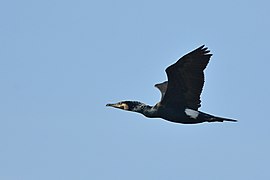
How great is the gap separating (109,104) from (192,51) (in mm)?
4140

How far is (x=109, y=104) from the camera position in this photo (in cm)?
2778

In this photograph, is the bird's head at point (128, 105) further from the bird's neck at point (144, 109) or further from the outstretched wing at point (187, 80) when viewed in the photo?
the outstretched wing at point (187, 80)

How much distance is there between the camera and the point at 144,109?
87.4ft

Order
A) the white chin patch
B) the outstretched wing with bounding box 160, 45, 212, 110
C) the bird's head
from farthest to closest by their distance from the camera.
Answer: the bird's head → the white chin patch → the outstretched wing with bounding box 160, 45, 212, 110

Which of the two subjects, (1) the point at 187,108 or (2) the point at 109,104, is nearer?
(1) the point at 187,108

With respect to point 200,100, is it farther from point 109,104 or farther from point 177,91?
point 109,104

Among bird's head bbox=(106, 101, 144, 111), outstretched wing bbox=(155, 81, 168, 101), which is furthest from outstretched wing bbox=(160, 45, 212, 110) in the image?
outstretched wing bbox=(155, 81, 168, 101)

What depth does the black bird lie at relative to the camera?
80.8ft

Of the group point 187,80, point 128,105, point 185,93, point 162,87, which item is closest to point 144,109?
point 128,105

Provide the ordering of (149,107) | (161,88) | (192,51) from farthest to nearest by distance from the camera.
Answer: (161,88), (149,107), (192,51)

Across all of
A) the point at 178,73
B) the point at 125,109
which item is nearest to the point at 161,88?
the point at 125,109

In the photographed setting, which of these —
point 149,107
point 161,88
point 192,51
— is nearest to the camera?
point 192,51

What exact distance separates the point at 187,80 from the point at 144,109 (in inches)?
78.7

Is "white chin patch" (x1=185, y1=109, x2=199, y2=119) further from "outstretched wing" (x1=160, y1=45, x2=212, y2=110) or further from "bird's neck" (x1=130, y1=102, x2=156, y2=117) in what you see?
"bird's neck" (x1=130, y1=102, x2=156, y2=117)
